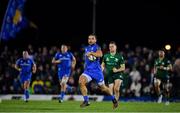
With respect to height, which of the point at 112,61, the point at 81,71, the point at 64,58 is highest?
the point at 64,58

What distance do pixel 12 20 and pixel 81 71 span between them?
4.81 m

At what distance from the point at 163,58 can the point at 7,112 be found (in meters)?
11.0

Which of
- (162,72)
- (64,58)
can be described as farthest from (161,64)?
(64,58)

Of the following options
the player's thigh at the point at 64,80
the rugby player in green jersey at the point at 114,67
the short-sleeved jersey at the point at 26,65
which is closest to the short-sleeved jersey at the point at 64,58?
the player's thigh at the point at 64,80

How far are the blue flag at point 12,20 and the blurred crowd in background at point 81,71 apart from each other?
1.32m

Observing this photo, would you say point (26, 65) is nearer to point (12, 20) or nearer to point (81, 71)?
point (12, 20)

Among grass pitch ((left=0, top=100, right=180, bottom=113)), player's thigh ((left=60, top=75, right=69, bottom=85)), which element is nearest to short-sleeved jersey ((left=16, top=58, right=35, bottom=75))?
player's thigh ((left=60, top=75, right=69, bottom=85))

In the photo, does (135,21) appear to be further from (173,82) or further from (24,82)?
(24,82)

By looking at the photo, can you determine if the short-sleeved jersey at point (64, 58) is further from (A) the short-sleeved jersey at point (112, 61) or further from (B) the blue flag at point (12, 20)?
(A) the short-sleeved jersey at point (112, 61)

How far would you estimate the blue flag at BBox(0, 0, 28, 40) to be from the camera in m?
33.0

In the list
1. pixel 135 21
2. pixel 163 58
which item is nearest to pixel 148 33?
pixel 135 21

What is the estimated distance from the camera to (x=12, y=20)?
119ft

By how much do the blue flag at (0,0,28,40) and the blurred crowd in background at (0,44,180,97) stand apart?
1.32m

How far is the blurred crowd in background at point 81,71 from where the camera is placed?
35.6m
